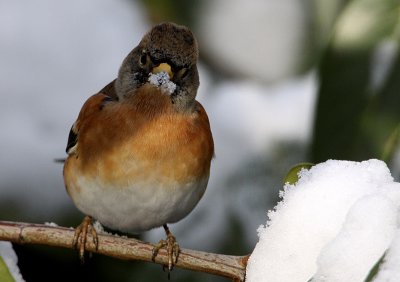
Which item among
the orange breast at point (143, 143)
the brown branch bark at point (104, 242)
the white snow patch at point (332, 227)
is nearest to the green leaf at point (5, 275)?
the brown branch bark at point (104, 242)

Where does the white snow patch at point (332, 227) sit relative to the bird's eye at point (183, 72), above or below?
below

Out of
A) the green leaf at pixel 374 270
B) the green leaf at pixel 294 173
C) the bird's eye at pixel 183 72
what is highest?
the bird's eye at pixel 183 72

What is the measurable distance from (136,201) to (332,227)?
2.70ft

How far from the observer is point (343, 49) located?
1.66 m

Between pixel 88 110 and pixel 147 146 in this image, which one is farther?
pixel 88 110

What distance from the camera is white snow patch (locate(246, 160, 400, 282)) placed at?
3.04 feet

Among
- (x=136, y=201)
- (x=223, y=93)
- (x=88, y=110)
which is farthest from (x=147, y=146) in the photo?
(x=223, y=93)

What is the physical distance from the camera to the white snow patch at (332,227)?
925 mm

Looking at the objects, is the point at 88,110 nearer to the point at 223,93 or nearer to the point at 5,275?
the point at 5,275

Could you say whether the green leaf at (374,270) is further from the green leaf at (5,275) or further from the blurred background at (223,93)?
the blurred background at (223,93)

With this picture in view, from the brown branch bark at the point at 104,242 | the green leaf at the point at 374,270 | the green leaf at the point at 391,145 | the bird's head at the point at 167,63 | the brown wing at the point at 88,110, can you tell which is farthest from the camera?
the brown wing at the point at 88,110

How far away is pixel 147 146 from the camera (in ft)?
5.78

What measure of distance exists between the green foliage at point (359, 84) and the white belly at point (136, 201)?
279mm

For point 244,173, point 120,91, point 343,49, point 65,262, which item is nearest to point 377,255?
point 343,49
